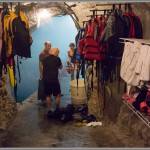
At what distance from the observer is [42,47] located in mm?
14641

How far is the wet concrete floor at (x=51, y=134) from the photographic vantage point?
16.5ft

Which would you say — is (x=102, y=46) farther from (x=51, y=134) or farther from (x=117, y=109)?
(x=51, y=134)

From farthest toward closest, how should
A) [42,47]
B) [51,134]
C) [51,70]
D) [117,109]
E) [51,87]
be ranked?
[42,47] < [51,87] < [51,70] < [51,134] < [117,109]

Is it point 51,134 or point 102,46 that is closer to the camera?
point 102,46

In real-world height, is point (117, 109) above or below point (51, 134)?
above

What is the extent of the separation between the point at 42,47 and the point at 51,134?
9.54m

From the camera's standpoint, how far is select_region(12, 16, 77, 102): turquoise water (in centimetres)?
1129

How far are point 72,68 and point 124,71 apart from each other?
5.29 m

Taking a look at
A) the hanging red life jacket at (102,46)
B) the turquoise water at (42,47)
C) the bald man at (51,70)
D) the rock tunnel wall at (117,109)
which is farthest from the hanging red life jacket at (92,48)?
the turquoise water at (42,47)

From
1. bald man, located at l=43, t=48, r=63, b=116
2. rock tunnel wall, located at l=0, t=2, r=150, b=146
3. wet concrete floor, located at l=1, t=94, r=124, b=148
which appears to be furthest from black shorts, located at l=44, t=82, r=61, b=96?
rock tunnel wall, located at l=0, t=2, r=150, b=146

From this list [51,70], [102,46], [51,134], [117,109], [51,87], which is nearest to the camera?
[102,46]

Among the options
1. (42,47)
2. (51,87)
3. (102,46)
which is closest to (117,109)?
(102,46)

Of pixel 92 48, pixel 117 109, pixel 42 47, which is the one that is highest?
pixel 92 48

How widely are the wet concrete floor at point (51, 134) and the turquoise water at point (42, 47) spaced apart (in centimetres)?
312
